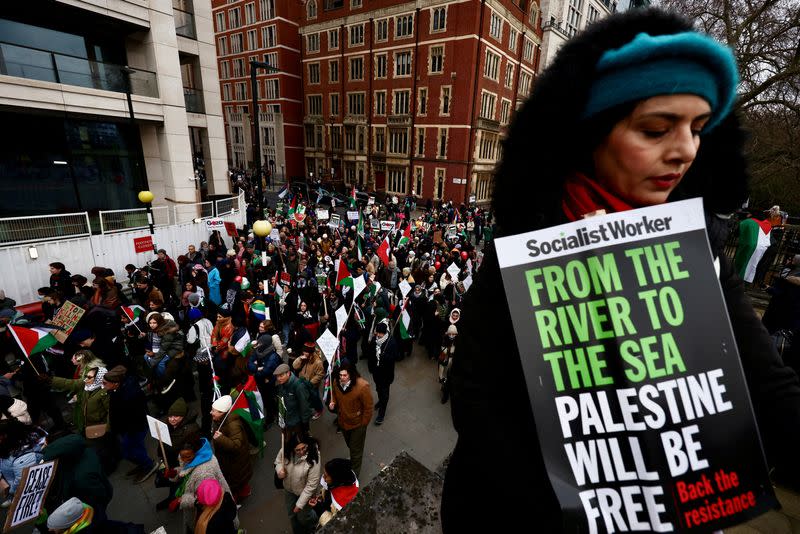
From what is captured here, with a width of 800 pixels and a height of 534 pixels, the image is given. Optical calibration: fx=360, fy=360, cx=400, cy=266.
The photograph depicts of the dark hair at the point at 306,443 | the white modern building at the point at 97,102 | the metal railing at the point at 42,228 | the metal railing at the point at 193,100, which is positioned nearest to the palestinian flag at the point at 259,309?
the dark hair at the point at 306,443

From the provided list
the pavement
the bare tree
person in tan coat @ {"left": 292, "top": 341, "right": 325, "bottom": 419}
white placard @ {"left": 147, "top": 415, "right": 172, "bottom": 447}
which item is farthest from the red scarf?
the bare tree

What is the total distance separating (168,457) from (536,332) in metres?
6.17

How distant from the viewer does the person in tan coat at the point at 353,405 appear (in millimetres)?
5367

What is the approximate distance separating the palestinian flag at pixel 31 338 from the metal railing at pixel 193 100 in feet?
47.9

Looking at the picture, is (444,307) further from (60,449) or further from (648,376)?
(648,376)

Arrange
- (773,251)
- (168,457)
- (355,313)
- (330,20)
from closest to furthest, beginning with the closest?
(168,457) < (355,313) < (773,251) < (330,20)

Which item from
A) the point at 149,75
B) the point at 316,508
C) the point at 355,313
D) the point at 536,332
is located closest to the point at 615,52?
the point at 536,332

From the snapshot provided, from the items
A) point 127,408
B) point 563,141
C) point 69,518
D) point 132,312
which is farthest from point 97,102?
point 563,141

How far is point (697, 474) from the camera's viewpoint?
0.80 metres

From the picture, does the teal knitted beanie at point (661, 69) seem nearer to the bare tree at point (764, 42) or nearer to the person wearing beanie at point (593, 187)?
the person wearing beanie at point (593, 187)

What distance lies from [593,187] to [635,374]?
0.50 m

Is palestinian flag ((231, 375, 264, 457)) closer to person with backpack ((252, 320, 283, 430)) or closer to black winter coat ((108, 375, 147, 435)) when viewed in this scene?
person with backpack ((252, 320, 283, 430))

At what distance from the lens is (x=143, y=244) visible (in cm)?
1130

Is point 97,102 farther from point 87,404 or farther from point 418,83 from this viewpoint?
point 418,83
